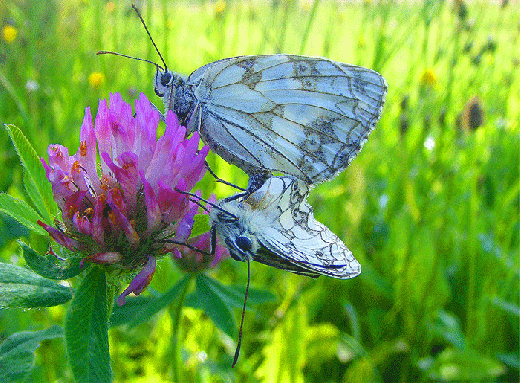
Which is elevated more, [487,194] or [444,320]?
[487,194]

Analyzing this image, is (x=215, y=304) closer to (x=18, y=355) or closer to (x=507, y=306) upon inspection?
(x=18, y=355)

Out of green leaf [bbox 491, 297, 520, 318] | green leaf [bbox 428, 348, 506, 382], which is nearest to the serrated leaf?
green leaf [bbox 428, 348, 506, 382]

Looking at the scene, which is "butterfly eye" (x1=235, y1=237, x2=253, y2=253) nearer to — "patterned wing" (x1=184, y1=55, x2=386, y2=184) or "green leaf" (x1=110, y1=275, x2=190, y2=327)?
"green leaf" (x1=110, y1=275, x2=190, y2=327)

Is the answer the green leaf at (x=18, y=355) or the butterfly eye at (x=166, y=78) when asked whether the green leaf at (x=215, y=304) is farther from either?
the butterfly eye at (x=166, y=78)

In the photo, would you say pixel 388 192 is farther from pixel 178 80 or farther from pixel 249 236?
pixel 249 236

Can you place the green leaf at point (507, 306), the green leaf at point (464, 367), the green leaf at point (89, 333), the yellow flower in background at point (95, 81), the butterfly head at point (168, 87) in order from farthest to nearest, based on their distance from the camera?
1. the yellow flower in background at point (95, 81)
2. the green leaf at point (507, 306)
3. the green leaf at point (464, 367)
4. the butterfly head at point (168, 87)
5. the green leaf at point (89, 333)

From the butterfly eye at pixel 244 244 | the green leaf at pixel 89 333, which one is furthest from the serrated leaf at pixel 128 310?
the butterfly eye at pixel 244 244

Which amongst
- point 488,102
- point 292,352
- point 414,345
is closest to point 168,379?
point 292,352
